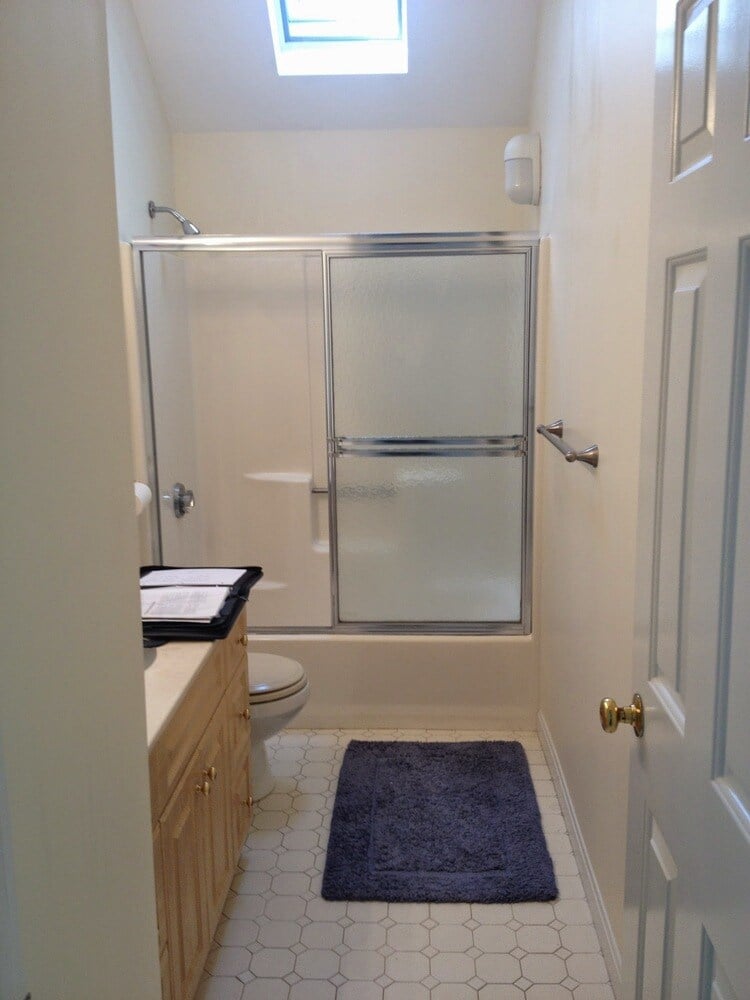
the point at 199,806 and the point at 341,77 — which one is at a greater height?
the point at 341,77

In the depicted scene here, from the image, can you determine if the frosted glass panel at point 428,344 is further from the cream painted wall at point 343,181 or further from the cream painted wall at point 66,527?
the cream painted wall at point 66,527

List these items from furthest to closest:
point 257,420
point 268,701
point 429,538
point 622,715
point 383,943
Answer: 1. point 257,420
2. point 429,538
3. point 268,701
4. point 383,943
5. point 622,715

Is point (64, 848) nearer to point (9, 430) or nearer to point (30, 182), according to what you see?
point (9, 430)

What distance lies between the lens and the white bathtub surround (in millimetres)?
2117

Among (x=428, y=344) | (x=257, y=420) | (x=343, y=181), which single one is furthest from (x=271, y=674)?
(x=343, y=181)

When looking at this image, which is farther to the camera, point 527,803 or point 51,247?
point 527,803

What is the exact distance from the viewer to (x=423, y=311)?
10.8 ft

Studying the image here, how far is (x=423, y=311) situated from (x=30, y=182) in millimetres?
2548

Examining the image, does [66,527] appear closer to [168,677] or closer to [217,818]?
[168,677]

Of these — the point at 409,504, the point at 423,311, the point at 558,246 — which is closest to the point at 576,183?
the point at 558,246

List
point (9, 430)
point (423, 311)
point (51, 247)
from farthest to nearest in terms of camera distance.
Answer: point (423, 311)
point (51, 247)
point (9, 430)

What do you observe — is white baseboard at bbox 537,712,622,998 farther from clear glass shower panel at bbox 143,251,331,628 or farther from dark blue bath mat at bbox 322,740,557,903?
clear glass shower panel at bbox 143,251,331,628

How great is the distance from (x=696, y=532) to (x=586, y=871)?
174 centimetres

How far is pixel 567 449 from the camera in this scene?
248 cm
